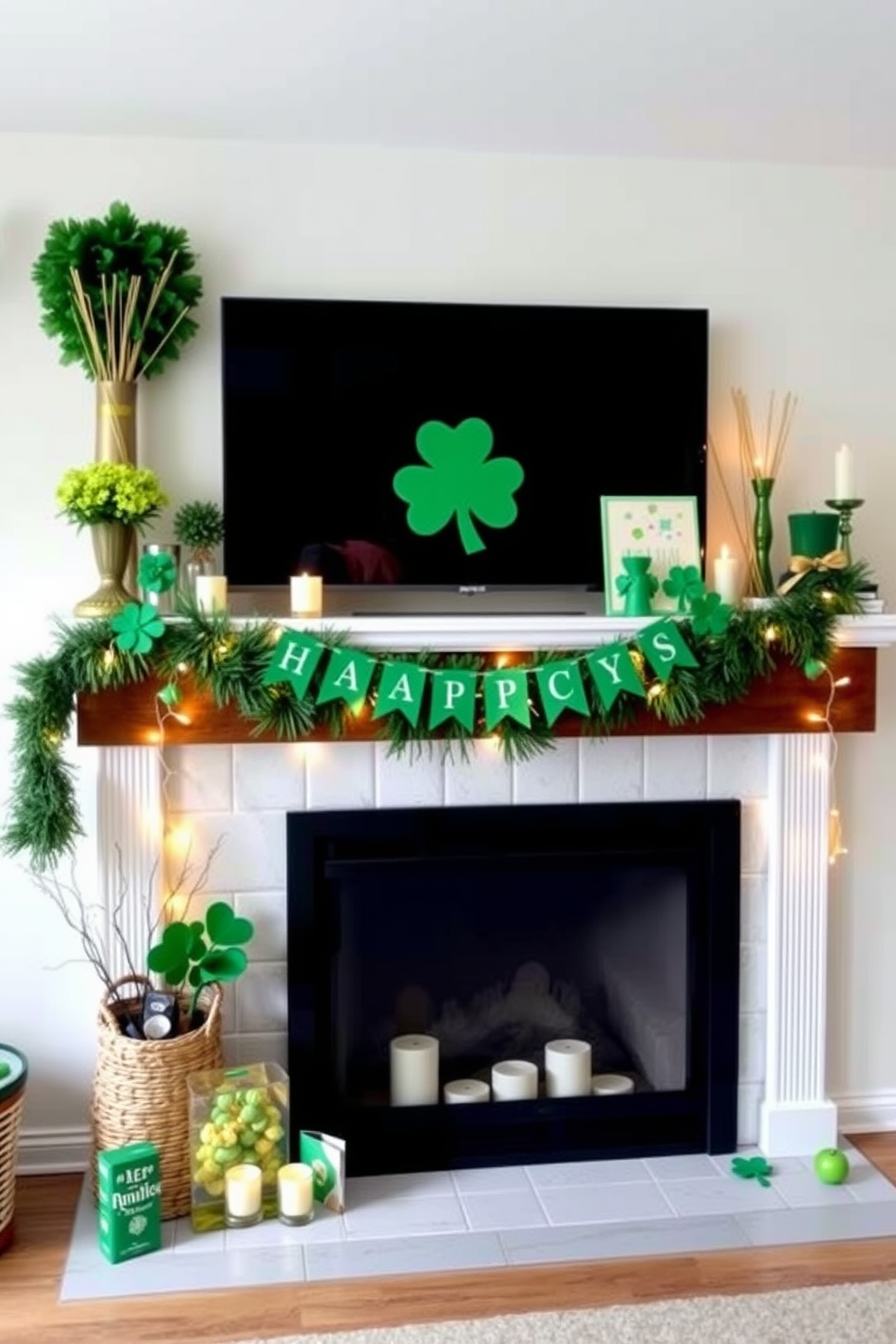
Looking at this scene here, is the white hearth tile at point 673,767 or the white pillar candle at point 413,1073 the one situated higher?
the white hearth tile at point 673,767

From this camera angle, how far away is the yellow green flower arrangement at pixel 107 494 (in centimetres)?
253

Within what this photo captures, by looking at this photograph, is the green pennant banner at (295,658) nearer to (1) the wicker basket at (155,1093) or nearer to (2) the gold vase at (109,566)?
(2) the gold vase at (109,566)

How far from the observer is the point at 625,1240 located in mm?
2561


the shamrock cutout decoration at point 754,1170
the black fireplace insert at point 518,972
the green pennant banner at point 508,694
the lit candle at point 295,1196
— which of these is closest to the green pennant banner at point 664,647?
the green pennant banner at point 508,694

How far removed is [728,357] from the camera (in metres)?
2.95

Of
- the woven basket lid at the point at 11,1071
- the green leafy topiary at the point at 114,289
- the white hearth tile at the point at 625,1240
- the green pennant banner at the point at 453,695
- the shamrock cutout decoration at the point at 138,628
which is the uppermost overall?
the green leafy topiary at the point at 114,289

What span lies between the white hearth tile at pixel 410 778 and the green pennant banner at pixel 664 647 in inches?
18.6

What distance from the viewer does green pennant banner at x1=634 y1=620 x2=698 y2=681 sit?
265 cm

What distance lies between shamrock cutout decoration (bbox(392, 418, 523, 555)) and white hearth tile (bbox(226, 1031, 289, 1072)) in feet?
3.51

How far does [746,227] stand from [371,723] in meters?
1.33

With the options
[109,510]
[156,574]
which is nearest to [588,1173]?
[156,574]

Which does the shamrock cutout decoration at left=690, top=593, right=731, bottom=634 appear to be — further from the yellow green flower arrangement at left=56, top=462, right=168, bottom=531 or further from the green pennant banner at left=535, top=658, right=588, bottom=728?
the yellow green flower arrangement at left=56, top=462, right=168, bottom=531

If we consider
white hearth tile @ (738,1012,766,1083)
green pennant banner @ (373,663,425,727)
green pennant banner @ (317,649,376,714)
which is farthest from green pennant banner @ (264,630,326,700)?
white hearth tile @ (738,1012,766,1083)

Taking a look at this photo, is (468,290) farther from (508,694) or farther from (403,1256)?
(403,1256)
